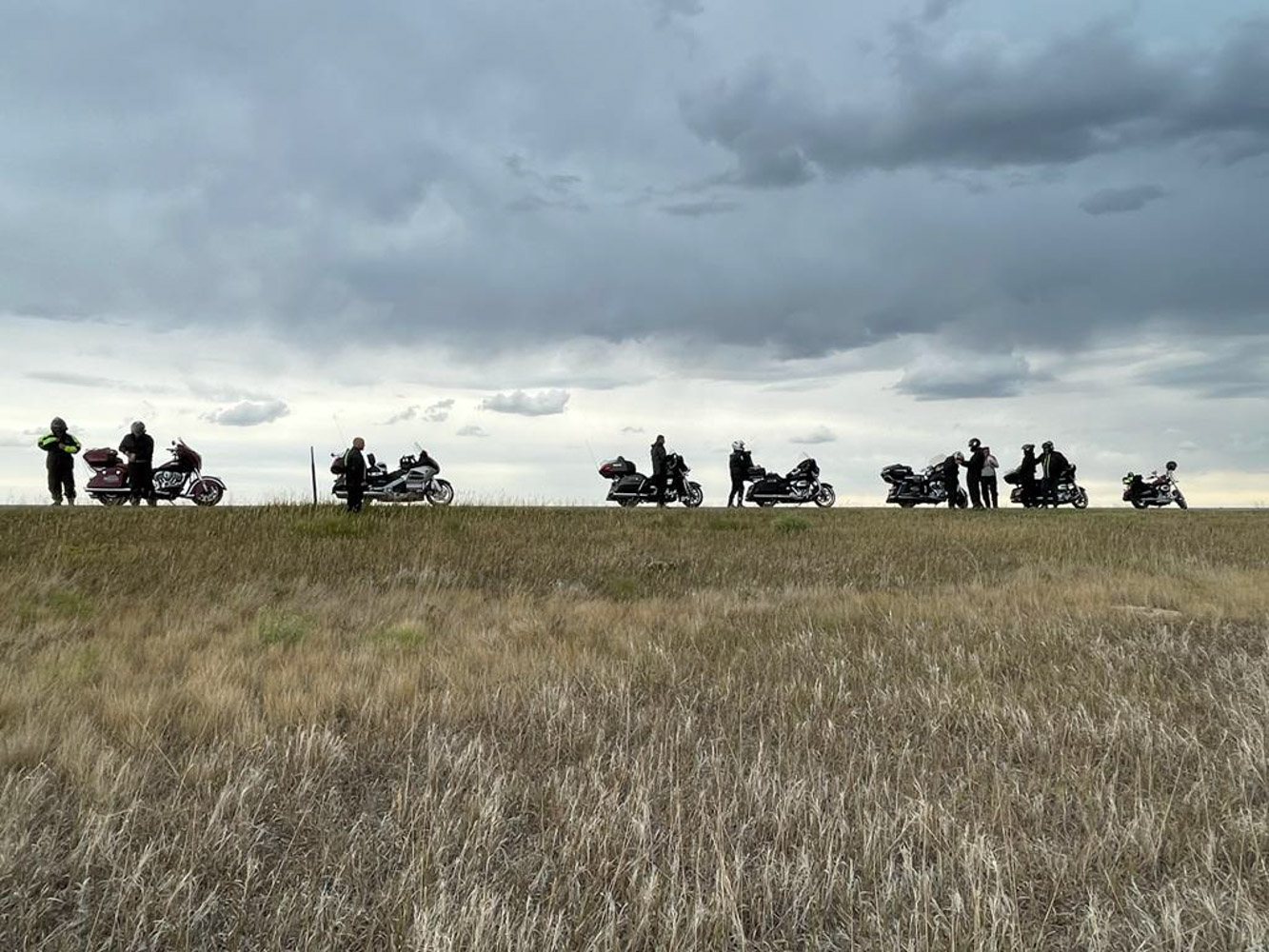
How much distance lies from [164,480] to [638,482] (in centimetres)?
1337

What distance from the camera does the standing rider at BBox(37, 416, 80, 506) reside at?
76.3 ft

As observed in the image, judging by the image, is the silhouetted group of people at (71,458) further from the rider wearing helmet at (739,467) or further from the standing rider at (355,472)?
the rider wearing helmet at (739,467)

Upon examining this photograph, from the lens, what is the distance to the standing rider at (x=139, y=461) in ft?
77.2

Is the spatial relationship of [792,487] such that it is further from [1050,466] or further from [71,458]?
[71,458]

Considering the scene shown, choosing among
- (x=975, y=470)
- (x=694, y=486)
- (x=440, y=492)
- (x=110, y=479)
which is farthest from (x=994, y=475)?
(x=110, y=479)

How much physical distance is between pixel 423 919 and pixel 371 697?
3.22 metres

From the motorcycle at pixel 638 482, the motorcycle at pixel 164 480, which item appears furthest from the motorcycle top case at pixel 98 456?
the motorcycle at pixel 638 482

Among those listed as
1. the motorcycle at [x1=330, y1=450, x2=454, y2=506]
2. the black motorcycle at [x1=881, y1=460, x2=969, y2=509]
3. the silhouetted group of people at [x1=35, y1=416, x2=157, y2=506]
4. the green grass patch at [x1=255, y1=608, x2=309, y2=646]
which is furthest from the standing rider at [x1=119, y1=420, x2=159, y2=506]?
the black motorcycle at [x1=881, y1=460, x2=969, y2=509]

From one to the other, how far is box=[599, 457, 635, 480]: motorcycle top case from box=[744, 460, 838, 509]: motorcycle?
4235 millimetres

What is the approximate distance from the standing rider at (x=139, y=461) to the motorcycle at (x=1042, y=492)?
1127 inches

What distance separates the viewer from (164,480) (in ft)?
81.4

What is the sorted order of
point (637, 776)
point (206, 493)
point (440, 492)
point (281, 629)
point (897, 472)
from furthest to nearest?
point (897, 472), point (440, 492), point (206, 493), point (281, 629), point (637, 776)

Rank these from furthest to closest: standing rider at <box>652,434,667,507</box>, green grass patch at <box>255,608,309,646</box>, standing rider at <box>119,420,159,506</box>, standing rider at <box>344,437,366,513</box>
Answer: standing rider at <box>652,434,667,507</box>
standing rider at <box>119,420,159,506</box>
standing rider at <box>344,437,366,513</box>
green grass patch at <box>255,608,309,646</box>

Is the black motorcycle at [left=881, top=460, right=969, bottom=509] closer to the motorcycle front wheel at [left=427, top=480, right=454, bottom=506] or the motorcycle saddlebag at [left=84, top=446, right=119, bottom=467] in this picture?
the motorcycle front wheel at [left=427, top=480, right=454, bottom=506]
